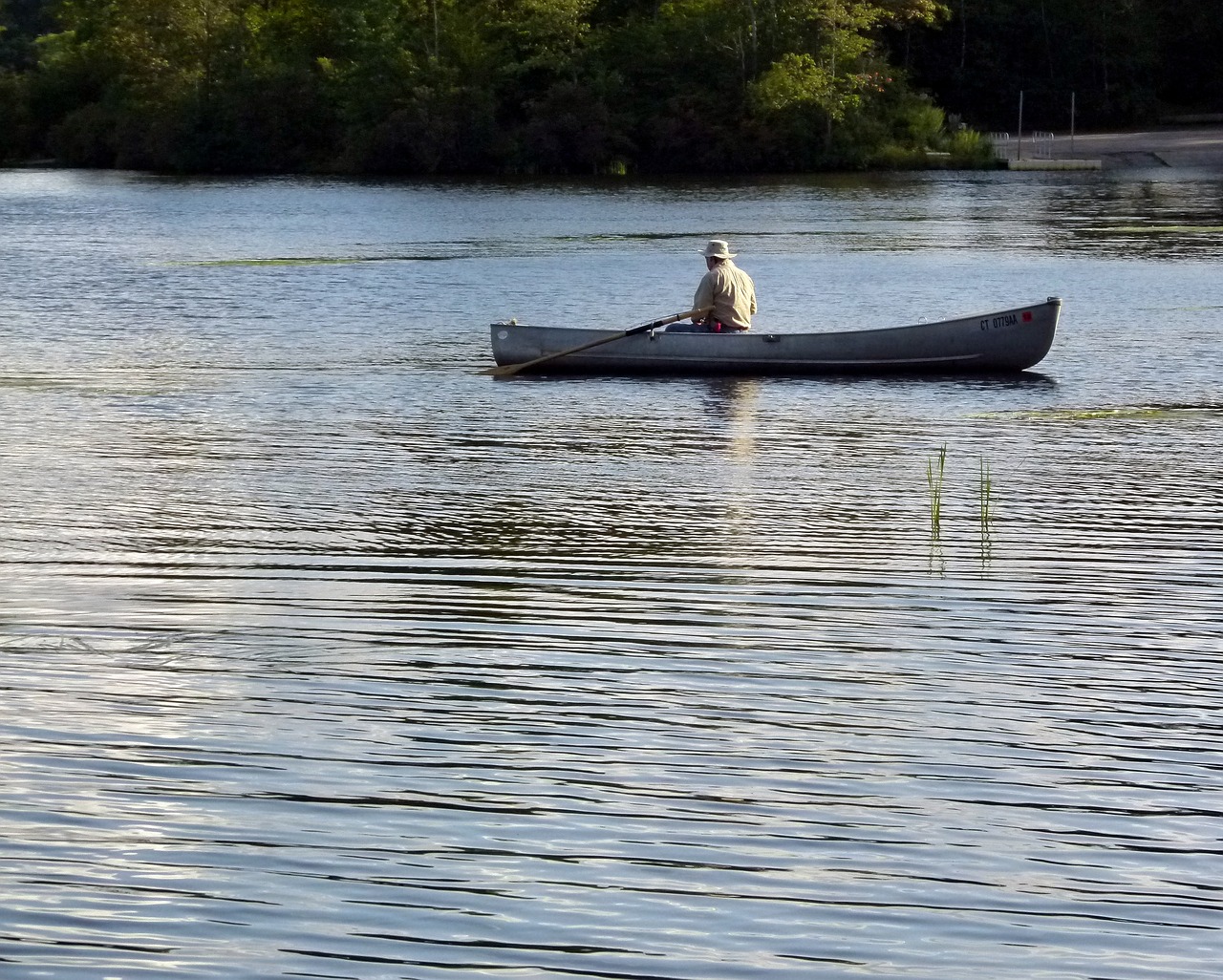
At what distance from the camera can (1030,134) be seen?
278 ft

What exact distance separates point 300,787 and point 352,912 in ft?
3.66

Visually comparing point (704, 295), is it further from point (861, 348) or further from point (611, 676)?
point (611, 676)

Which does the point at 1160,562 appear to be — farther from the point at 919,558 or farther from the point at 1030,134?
the point at 1030,134

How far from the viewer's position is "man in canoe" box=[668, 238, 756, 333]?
18766 millimetres

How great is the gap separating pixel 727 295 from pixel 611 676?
1170 centimetres

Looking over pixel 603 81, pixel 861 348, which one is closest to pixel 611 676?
pixel 861 348

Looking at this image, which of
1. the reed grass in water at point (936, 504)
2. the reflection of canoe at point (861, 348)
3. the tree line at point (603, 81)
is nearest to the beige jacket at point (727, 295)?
the reflection of canoe at point (861, 348)

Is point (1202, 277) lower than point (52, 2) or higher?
lower

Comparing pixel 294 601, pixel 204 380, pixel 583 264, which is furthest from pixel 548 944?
pixel 583 264

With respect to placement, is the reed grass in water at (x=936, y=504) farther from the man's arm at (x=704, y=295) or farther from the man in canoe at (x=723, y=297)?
the man's arm at (x=704, y=295)

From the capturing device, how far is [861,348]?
19.3m

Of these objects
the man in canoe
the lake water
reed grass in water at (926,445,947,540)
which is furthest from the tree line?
reed grass in water at (926,445,947,540)

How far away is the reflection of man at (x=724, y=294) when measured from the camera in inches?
737

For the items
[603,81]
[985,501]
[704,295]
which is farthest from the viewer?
[603,81]
